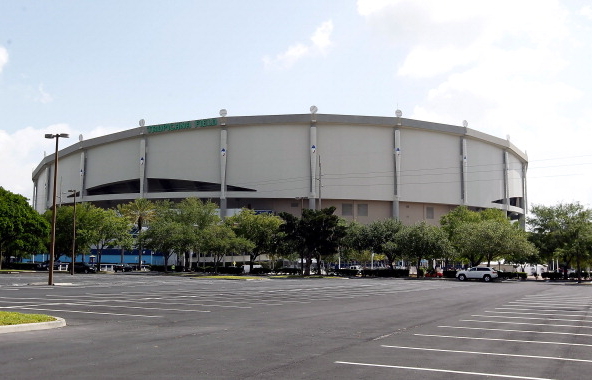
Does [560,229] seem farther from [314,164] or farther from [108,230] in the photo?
[108,230]

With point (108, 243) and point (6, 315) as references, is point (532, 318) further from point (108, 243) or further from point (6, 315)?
point (108, 243)

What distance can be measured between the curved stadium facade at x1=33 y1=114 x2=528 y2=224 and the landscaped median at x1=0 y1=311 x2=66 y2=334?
271 feet

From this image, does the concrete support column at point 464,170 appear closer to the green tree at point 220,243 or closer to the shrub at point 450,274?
the shrub at point 450,274

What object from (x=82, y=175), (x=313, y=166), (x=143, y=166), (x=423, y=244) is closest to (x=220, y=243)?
(x=423, y=244)

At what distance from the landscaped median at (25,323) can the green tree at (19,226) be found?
189 feet

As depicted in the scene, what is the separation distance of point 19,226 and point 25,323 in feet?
201

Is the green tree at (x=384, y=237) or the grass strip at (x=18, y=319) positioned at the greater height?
the green tree at (x=384, y=237)

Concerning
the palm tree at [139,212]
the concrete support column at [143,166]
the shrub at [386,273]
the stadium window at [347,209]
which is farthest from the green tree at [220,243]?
the concrete support column at [143,166]

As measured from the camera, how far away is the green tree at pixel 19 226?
68.9 metres

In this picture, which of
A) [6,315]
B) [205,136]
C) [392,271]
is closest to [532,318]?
[6,315]

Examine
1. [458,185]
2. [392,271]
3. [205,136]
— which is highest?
[205,136]

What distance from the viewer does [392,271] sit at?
71.3 meters

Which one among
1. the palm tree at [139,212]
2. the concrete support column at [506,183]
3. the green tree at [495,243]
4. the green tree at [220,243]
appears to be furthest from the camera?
the concrete support column at [506,183]

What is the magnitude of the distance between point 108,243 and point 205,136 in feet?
106
